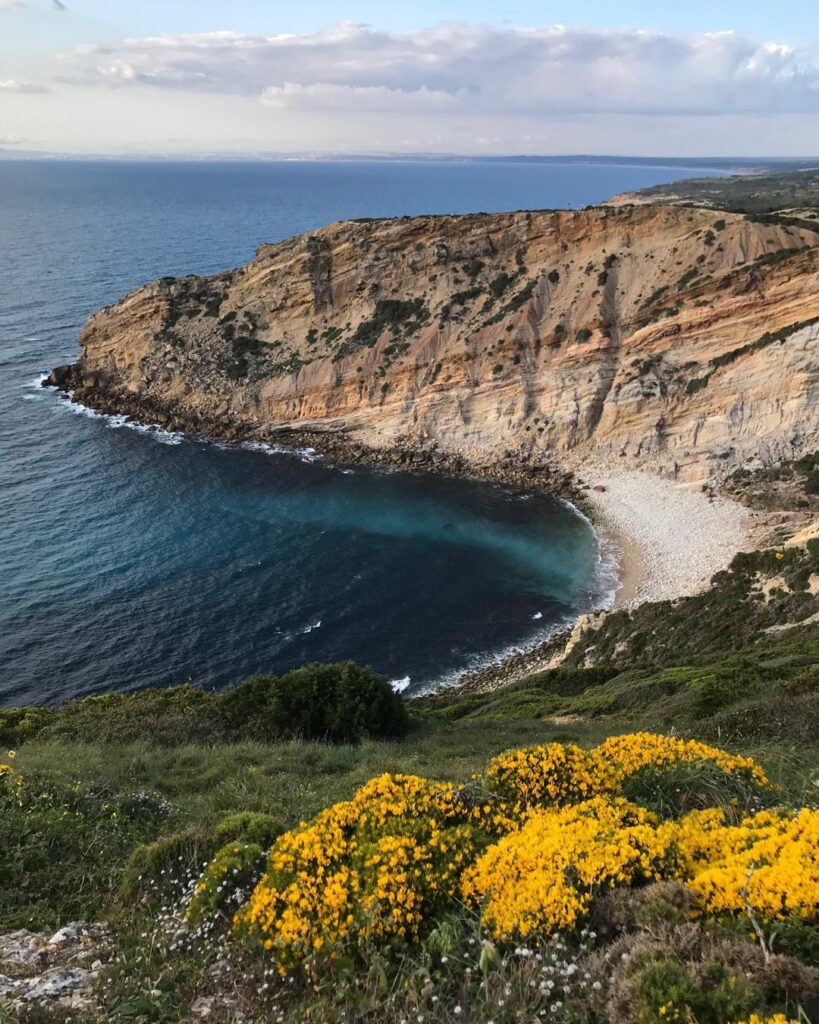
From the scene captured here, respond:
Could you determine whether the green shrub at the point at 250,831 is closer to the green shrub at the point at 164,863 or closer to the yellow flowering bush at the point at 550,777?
the green shrub at the point at 164,863

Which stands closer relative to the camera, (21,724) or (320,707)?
(21,724)

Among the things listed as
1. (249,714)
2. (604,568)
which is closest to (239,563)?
(604,568)

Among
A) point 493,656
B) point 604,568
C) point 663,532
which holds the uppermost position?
point 663,532

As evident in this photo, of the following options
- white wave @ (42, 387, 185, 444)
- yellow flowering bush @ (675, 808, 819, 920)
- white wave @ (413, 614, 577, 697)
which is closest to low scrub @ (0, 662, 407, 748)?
yellow flowering bush @ (675, 808, 819, 920)

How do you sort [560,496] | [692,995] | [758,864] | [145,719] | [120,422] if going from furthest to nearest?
1. [120,422]
2. [560,496]
3. [145,719]
4. [758,864]
5. [692,995]

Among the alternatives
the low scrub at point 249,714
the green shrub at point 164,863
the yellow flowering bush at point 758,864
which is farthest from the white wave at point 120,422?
the yellow flowering bush at point 758,864

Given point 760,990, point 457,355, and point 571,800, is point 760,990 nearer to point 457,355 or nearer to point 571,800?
point 571,800

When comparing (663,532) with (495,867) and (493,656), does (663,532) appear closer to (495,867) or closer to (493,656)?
(493,656)
